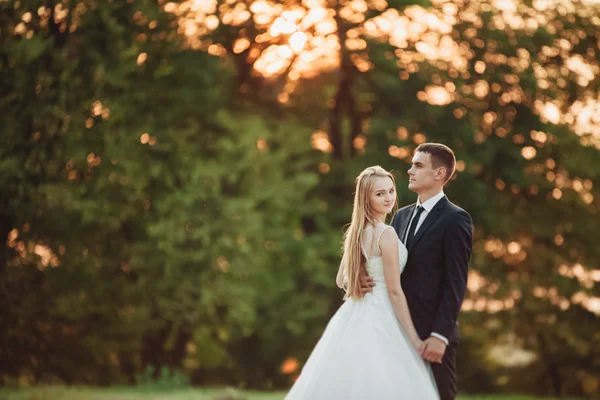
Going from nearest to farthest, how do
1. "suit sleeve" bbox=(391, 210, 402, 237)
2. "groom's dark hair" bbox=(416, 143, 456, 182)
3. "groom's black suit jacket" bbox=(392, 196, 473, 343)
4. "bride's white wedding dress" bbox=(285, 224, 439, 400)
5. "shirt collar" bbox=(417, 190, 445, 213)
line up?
"bride's white wedding dress" bbox=(285, 224, 439, 400), "groom's black suit jacket" bbox=(392, 196, 473, 343), "groom's dark hair" bbox=(416, 143, 456, 182), "shirt collar" bbox=(417, 190, 445, 213), "suit sleeve" bbox=(391, 210, 402, 237)

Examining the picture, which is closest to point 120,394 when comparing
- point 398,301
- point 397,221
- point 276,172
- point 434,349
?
point 397,221

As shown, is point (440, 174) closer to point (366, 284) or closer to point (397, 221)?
point (397, 221)

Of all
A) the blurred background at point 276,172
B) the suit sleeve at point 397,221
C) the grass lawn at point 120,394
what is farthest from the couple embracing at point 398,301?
the blurred background at point 276,172

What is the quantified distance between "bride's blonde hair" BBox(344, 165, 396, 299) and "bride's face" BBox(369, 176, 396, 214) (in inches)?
1.0

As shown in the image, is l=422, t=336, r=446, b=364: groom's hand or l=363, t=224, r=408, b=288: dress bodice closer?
l=422, t=336, r=446, b=364: groom's hand

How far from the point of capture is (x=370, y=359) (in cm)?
524

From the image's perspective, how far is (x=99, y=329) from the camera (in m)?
18.8

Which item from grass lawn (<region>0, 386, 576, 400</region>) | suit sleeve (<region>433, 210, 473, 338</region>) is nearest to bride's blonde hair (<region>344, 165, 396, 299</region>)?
suit sleeve (<region>433, 210, 473, 338</region>)

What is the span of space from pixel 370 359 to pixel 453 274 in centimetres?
81

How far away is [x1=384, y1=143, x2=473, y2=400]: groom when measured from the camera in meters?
5.25

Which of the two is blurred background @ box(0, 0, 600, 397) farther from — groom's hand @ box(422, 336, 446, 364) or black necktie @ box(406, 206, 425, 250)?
groom's hand @ box(422, 336, 446, 364)

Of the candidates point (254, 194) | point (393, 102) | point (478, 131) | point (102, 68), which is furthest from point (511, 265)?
point (102, 68)

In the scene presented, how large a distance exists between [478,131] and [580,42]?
3528 mm

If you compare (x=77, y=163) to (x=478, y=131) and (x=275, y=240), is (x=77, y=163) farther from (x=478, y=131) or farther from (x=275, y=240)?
(x=478, y=131)
